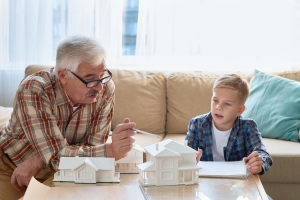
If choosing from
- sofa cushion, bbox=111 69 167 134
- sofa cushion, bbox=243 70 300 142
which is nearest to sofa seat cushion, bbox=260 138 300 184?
sofa cushion, bbox=243 70 300 142

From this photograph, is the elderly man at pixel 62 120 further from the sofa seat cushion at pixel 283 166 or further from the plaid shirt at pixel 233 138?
the sofa seat cushion at pixel 283 166

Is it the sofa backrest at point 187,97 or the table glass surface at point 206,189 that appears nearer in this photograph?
the table glass surface at point 206,189

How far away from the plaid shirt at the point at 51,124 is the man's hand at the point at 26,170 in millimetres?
39

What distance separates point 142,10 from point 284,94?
49.0 inches

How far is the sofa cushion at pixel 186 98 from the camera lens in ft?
11.7

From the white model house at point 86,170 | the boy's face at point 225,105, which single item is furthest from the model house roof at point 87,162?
the boy's face at point 225,105

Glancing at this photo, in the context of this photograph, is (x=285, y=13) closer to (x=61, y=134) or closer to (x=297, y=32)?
(x=297, y=32)

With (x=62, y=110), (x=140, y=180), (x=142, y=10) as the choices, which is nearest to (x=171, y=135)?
(x=142, y=10)

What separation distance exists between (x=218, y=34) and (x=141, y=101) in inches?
32.9

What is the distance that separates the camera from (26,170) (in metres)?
2.19

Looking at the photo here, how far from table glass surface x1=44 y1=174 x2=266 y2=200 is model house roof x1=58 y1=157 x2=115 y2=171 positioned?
0.20 feet

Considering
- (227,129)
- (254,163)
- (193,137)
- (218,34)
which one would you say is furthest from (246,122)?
(218,34)

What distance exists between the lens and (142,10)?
4047 millimetres

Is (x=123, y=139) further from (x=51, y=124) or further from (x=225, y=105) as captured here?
(x=225, y=105)
